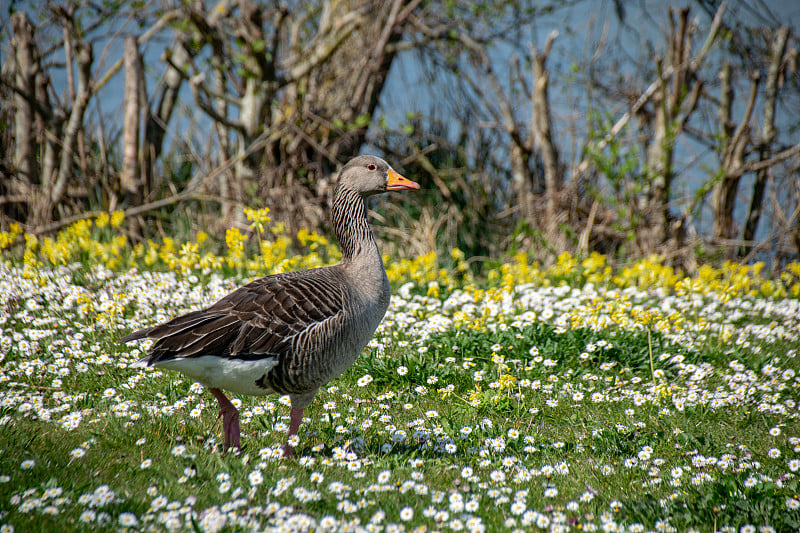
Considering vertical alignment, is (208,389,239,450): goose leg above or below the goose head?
below

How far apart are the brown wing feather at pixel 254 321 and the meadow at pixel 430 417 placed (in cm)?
63

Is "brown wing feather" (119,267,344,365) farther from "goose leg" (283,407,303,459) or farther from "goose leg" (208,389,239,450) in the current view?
"goose leg" (283,407,303,459)

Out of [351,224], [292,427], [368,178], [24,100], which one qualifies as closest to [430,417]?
[292,427]

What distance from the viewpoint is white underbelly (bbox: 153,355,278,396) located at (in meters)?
3.61

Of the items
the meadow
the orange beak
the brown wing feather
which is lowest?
the meadow

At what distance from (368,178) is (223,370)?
1890mm

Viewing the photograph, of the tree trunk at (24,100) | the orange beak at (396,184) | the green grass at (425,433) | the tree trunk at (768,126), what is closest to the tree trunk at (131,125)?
the tree trunk at (24,100)

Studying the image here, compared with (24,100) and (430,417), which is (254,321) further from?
(24,100)

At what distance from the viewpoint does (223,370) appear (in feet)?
12.1

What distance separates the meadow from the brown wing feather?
2.08ft

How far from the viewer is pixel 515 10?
11.2 meters

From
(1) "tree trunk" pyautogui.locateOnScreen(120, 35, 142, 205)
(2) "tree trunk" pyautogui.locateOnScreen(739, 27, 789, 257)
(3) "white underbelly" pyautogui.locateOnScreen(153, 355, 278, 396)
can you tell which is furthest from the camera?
(2) "tree trunk" pyautogui.locateOnScreen(739, 27, 789, 257)

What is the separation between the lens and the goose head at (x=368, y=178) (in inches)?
191

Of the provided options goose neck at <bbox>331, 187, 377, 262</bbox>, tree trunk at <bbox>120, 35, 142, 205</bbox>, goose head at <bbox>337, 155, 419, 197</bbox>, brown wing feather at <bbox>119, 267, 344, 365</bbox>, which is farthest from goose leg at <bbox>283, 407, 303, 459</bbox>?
tree trunk at <bbox>120, 35, 142, 205</bbox>
